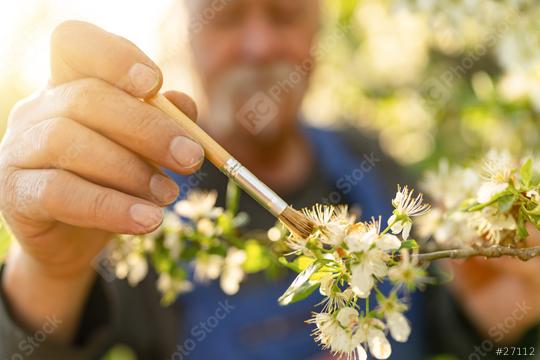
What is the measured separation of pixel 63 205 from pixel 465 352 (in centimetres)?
114

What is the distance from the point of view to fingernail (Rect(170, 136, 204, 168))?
55 cm

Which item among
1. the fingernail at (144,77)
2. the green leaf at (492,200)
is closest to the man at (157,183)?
the fingernail at (144,77)

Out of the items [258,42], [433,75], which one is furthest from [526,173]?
[433,75]

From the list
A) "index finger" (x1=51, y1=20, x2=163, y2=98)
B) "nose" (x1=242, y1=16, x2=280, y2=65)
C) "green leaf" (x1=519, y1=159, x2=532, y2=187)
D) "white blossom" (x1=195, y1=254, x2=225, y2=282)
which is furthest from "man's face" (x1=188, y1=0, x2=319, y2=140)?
"green leaf" (x1=519, y1=159, x2=532, y2=187)

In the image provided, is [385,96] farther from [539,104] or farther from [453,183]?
[453,183]

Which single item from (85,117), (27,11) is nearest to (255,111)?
(85,117)

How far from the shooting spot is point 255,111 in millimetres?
1670

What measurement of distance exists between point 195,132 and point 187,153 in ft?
0.09

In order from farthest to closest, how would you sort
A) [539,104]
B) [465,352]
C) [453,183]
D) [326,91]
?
[326,91]
[465,352]
[539,104]
[453,183]

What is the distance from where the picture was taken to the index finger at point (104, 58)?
0.56m

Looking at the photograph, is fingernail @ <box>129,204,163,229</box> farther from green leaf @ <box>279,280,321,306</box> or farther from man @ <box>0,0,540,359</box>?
green leaf @ <box>279,280,321,306</box>

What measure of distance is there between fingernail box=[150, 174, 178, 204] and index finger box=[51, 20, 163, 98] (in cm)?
8

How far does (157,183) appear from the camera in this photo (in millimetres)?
592

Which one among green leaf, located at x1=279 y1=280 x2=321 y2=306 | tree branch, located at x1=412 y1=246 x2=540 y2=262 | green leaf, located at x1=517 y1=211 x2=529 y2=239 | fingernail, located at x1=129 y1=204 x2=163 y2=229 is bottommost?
green leaf, located at x1=517 y1=211 x2=529 y2=239
